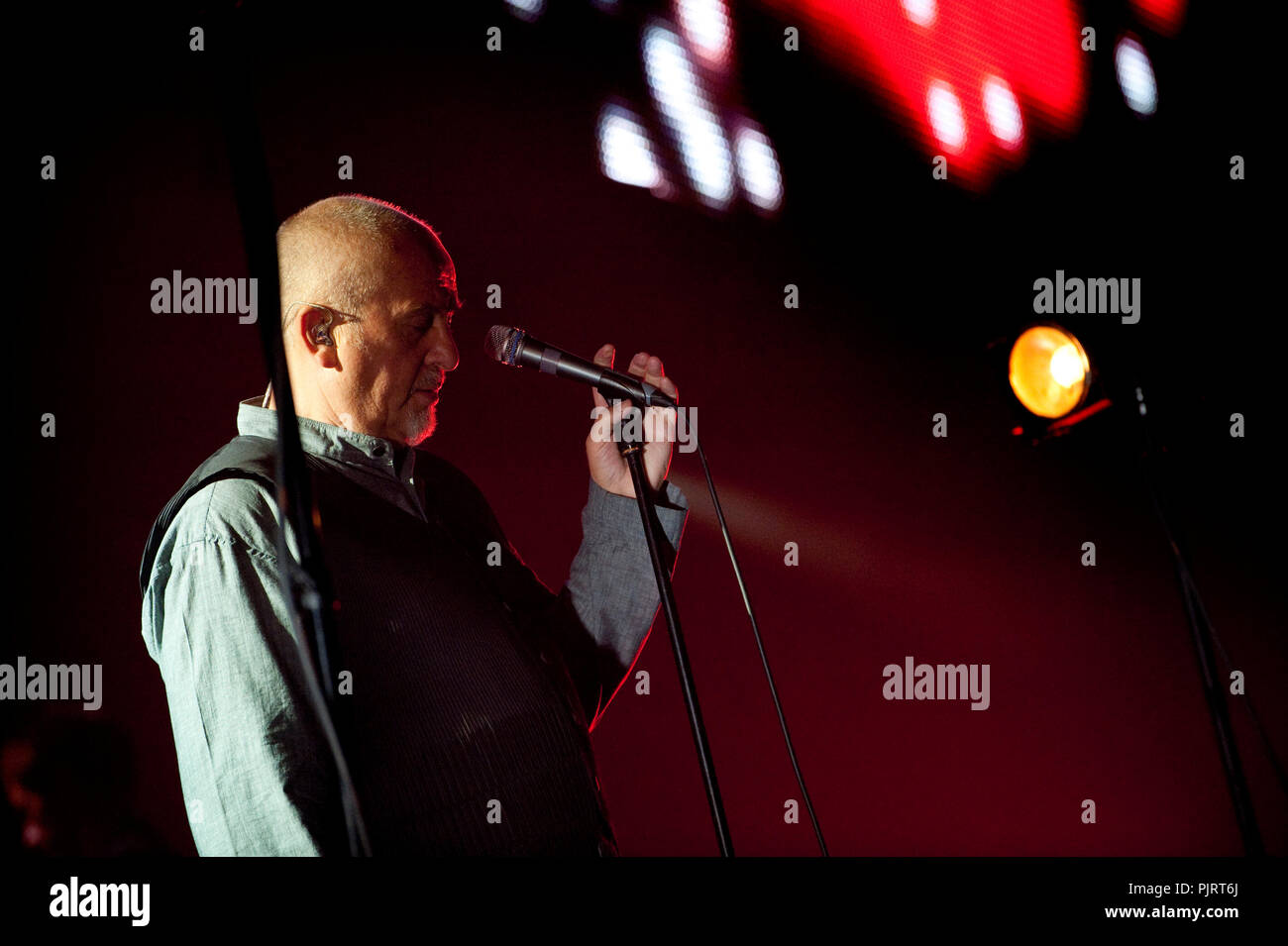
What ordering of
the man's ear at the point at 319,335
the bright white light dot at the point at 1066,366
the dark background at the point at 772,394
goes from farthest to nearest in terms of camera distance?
1. the dark background at the point at 772,394
2. the man's ear at the point at 319,335
3. the bright white light dot at the point at 1066,366

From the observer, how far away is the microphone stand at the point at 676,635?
3.34 ft

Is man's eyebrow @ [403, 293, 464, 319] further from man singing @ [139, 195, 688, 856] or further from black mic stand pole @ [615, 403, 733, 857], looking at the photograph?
black mic stand pole @ [615, 403, 733, 857]

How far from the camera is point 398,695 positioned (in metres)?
1.06

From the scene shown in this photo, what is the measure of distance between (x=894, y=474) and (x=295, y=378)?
1925 millimetres

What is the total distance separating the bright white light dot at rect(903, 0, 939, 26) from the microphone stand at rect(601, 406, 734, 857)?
198 centimetres

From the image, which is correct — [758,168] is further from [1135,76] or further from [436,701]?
[436,701]

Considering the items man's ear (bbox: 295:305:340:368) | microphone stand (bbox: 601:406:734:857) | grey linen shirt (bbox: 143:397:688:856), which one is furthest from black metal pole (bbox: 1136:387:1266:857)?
man's ear (bbox: 295:305:340:368)

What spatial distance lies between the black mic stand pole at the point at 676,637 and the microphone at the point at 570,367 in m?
Result: 0.03

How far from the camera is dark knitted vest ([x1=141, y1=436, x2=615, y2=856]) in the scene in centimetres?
103

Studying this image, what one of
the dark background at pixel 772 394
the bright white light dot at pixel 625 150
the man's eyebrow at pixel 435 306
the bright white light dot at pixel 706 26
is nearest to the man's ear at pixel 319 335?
the man's eyebrow at pixel 435 306

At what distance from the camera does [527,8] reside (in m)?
2.55

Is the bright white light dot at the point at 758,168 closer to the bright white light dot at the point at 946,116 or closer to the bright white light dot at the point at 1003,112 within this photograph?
the bright white light dot at the point at 946,116
